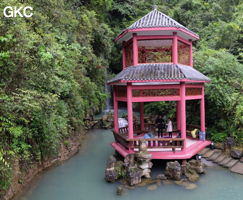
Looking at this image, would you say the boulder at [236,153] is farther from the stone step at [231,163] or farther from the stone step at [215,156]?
the stone step at [215,156]

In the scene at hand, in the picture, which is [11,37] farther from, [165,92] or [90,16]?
[90,16]

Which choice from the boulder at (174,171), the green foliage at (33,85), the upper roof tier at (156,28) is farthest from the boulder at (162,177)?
the upper roof tier at (156,28)

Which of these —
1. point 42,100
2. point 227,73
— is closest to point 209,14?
point 227,73

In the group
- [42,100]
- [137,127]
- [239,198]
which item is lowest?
[239,198]

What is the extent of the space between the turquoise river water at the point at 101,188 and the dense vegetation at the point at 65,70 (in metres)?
1.14

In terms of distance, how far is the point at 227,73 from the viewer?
12.3 metres

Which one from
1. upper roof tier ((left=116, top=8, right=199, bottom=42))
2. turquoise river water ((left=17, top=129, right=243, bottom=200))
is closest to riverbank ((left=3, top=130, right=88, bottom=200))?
turquoise river water ((left=17, top=129, right=243, bottom=200))

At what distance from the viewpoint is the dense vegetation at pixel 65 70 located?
5.41 meters

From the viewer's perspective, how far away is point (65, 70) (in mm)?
10039

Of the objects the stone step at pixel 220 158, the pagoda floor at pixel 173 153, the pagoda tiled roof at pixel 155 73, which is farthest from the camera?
the stone step at pixel 220 158

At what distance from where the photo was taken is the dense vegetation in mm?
5406

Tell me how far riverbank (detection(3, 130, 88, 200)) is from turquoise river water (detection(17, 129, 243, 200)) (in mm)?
294

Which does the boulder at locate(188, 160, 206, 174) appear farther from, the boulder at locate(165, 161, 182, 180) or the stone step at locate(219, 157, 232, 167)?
the stone step at locate(219, 157, 232, 167)

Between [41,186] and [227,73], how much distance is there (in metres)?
11.3
